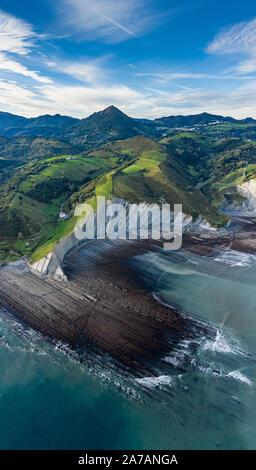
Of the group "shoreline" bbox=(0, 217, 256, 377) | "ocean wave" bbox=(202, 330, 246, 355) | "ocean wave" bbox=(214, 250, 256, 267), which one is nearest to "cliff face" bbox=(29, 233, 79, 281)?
"shoreline" bbox=(0, 217, 256, 377)

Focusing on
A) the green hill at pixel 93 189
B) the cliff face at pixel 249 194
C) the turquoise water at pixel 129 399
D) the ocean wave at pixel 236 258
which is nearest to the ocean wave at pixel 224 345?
the turquoise water at pixel 129 399

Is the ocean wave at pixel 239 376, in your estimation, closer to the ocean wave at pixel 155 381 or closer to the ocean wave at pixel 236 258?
the ocean wave at pixel 155 381

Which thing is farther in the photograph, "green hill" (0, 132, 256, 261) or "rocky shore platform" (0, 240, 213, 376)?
"green hill" (0, 132, 256, 261)

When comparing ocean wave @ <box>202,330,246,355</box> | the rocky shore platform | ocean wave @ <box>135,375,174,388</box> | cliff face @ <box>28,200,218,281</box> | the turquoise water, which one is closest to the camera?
the turquoise water

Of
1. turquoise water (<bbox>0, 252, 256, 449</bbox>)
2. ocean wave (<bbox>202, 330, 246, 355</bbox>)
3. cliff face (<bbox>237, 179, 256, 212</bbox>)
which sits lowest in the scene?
turquoise water (<bbox>0, 252, 256, 449</bbox>)

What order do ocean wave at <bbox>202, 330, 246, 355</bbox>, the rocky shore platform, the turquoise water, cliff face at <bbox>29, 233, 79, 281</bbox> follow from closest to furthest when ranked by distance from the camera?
the turquoise water, the rocky shore platform, ocean wave at <bbox>202, 330, 246, 355</bbox>, cliff face at <bbox>29, 233, 79, 281</bbox>

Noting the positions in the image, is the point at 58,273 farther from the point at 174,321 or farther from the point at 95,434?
the point at 95,434

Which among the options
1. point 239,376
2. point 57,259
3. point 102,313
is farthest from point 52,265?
point 239,376

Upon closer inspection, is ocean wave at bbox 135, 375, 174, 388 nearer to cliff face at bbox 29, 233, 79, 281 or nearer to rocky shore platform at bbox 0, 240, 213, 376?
rocky shore platform at bbox 0, 240, 213, 376

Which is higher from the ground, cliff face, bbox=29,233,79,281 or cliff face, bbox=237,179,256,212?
cliff face, bbox=237,179,256,212

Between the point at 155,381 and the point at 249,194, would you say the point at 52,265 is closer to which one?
the point at 155,381
